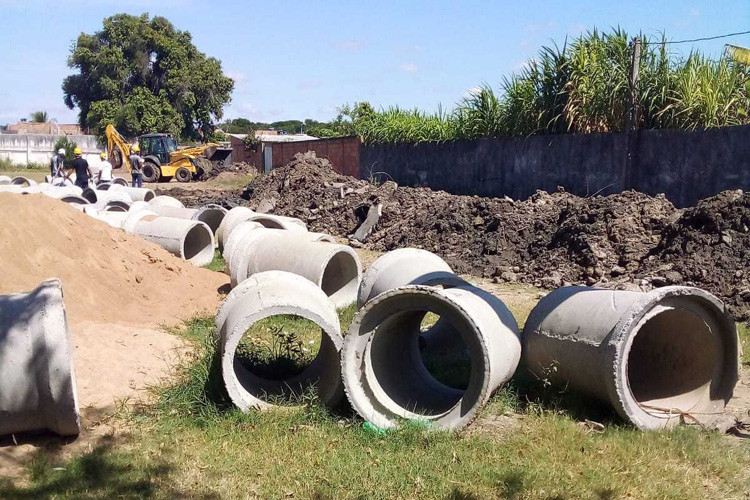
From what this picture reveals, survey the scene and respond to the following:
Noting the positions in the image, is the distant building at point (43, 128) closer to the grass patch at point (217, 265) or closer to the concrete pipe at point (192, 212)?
the concrete pipe at point (192, 212)

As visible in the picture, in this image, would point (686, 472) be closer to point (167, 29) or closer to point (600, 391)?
point (600, 391)

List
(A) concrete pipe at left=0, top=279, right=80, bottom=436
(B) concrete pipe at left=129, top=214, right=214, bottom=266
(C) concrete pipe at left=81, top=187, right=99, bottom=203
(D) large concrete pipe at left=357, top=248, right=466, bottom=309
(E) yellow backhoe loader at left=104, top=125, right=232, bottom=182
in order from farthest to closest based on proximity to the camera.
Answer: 1. (E) yellow backhoe loader at left=104, top=125, right=232, bottom=182
2. (C) concrete pipe at left=81, top=187, right=99, bottom=203
3. (B) concrete pipe at left=129, top=214, right=214, bottom=266
4. (D) large concrete pipe at left=357, top=248, right=466, bottom=309
5. (A) concrete pipe at left=0, top=279, right=80, bottom=436

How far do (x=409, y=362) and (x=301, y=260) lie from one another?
2626 millimetres

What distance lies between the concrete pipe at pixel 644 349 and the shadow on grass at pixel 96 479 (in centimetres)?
291

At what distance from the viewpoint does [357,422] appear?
17.9 feet

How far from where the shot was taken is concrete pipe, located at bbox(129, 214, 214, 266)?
1220 cm

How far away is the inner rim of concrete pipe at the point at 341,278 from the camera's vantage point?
9664mm

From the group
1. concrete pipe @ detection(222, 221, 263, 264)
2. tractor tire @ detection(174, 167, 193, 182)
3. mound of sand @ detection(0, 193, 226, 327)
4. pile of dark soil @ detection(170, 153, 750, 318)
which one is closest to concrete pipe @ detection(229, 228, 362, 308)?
concrete pipe @ detection(222, 221, 263, 264)

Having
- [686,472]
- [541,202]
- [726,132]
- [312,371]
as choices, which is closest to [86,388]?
[312,371]

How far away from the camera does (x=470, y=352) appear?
5824 millimetres

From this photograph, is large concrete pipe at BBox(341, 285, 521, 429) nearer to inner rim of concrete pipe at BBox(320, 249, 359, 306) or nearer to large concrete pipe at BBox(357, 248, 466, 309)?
large concrete pipe at BBox(357, 248, 466, 309)

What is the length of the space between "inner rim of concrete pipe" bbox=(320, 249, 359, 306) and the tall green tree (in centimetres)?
4448

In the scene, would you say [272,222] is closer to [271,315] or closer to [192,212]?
[192,212]

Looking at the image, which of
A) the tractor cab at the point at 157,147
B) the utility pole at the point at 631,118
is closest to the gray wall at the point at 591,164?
the utility pole at the point at 631,118
